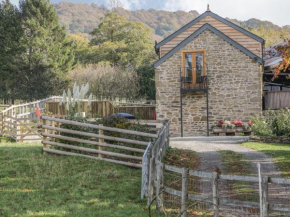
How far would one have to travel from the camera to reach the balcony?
23.2m

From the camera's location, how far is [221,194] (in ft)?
28.5

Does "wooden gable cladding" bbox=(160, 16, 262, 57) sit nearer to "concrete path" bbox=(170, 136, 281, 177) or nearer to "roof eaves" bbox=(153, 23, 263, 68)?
"roof eaves" bbox=(153, 23, 263, 68)

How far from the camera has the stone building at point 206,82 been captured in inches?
910

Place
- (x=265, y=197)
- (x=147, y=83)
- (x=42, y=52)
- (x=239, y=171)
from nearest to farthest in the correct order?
(x=265, y=197) < (x=239, y=171) < (x=147, y=83) < (x=42, y=52)

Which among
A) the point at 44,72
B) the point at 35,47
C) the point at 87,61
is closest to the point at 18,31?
the point at 35,47

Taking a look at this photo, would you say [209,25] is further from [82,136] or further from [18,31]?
[18,31]

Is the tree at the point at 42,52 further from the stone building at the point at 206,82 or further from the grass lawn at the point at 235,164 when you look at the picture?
the grass lawn at the point at 235,164

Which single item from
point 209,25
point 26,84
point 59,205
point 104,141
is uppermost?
point 209,25

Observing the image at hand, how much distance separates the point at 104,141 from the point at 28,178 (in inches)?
124

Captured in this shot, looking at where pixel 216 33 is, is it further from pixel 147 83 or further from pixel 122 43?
pixel 122 43

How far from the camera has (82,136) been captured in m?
13.3

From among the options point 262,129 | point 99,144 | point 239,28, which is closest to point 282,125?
point 262,129

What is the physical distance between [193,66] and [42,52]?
26.8 m

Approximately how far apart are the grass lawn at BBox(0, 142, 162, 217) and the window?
12.6m
